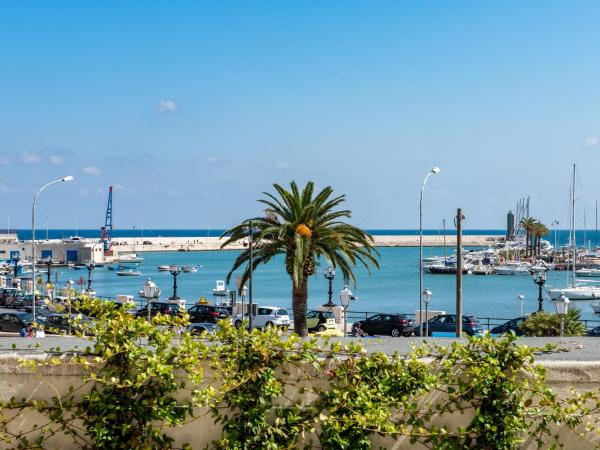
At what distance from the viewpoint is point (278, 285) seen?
123438 mm

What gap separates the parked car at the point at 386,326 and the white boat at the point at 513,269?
95.5 m

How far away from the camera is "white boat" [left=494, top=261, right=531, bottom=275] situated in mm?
134375

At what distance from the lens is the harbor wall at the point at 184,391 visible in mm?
6820

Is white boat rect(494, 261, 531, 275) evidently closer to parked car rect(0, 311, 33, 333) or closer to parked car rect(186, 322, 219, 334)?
parked car rect(186, 322, 219, 334)

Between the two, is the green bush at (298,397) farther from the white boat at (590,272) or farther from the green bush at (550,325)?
the white boat at (590,272)

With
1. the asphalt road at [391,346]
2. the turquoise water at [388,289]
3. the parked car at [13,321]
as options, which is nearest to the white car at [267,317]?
the parked car at [13,321]

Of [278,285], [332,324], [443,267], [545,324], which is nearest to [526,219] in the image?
[443,267]

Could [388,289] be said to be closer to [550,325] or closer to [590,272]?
[590,272]

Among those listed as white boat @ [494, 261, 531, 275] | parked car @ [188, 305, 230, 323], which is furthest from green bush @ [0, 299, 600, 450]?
white boat @ [494, 261, 531, 275]

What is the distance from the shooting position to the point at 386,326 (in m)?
42.4

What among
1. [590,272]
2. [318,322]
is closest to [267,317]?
[318,322]

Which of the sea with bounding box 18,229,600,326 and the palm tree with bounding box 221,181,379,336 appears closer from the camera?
the palm tree with bounding box 221,181,379,336

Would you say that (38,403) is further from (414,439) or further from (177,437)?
(414,439)

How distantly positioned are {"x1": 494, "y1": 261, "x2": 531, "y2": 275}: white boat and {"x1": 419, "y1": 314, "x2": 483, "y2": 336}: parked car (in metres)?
94.0
